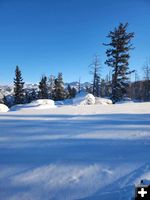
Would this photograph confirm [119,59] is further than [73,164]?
Yes

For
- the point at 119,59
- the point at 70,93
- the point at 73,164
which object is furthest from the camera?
the point at 70,93

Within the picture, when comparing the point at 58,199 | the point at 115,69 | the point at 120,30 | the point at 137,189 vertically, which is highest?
the point at 120,30

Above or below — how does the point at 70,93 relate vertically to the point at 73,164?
above

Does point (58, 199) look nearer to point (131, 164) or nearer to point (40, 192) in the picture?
point (40, 192)

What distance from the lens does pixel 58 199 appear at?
246 centimetres

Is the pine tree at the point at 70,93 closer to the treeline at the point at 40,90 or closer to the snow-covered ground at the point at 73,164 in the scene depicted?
the treeline at the point at 40,90

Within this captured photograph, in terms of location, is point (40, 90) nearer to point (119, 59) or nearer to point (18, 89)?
point (18, 89)

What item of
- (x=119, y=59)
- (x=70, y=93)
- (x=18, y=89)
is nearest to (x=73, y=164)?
(x=119, y=59)

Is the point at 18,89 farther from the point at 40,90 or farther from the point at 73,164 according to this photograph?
the point at 73,164

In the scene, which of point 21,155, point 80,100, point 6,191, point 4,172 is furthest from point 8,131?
point 80,100

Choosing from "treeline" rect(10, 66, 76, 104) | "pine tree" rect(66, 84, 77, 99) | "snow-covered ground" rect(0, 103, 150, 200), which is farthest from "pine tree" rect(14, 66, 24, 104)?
"snow-covered ground" rect(0, 103, 150, 200)

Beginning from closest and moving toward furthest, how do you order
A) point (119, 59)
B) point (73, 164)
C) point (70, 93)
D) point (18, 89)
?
point (73, 164) < point (119, 59) < point (18, 89) < point (70, 93)

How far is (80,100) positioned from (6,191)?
67.1 ft

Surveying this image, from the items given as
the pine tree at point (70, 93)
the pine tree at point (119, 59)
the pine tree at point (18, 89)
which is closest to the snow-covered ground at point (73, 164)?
the pine tree at point (119, 59)
